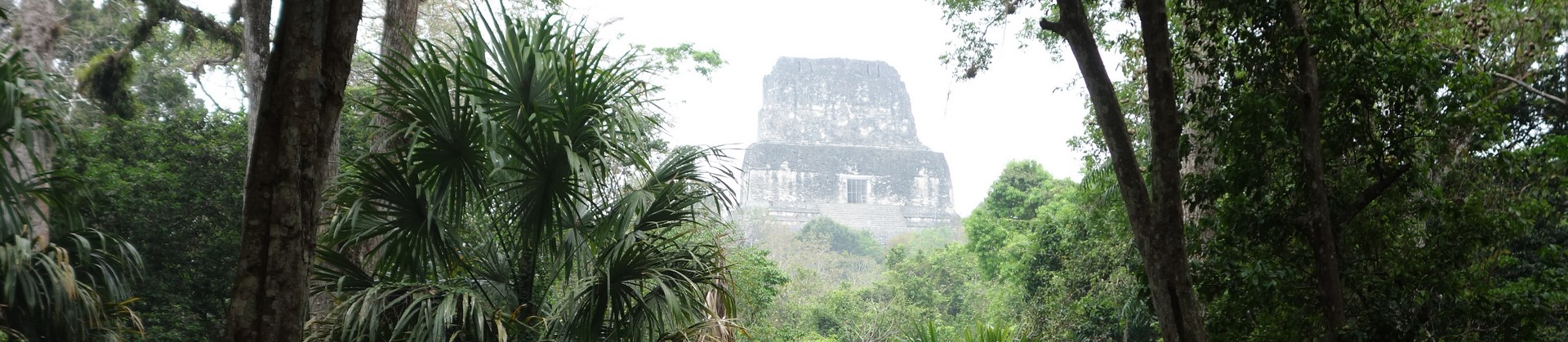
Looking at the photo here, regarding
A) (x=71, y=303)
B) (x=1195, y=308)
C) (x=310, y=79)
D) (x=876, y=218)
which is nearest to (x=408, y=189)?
(x=71, y=303)

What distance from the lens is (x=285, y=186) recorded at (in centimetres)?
210

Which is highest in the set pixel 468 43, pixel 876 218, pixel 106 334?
pixel 876 218

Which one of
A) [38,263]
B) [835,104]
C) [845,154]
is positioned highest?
[835,104]

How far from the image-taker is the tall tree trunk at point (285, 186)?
2072mm

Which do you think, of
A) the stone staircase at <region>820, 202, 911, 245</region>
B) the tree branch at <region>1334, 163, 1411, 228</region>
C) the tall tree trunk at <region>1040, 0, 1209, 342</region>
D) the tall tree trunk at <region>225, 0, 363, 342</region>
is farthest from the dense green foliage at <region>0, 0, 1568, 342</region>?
the stone staircase at <region>820, 202, 911, 245</region>

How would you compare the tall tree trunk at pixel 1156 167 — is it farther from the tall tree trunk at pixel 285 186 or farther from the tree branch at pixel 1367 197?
the tall tree trunk at pixel 285 186

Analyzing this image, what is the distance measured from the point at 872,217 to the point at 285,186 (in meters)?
45.9

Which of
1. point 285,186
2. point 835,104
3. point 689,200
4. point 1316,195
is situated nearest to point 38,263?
point 689,200

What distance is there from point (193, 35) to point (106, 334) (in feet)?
21.2

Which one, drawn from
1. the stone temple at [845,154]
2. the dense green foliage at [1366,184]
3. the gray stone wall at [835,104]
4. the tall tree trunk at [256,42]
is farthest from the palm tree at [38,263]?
the gray stone wall at [835,104]

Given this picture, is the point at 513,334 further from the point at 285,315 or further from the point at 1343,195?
the point at 1343,195

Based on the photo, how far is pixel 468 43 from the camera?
12.6 feet

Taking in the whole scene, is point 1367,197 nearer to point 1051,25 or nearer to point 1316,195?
point 1316,195

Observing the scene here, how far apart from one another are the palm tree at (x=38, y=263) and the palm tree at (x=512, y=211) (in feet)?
2.93
